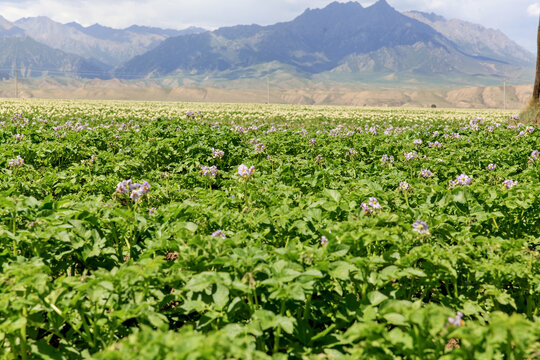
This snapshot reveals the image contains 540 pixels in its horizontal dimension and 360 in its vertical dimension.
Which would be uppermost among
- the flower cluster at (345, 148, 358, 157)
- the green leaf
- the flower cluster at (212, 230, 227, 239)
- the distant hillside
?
the distant hillside

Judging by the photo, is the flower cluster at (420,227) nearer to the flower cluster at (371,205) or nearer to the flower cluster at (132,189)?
the flower cluster at (371,205)

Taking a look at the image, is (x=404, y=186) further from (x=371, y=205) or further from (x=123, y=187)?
(x=123, y=187)

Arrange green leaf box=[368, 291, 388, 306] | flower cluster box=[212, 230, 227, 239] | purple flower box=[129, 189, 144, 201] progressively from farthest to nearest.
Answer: purple flower box=[129, 189, 144, 201], flower cluster box=[212, 230, 227, 239], green leaf box=[368, 291, 388, 306]

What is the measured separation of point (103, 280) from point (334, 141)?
8706mm

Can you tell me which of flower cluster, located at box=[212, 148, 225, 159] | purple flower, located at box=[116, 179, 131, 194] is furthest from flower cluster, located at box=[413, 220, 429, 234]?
flower cluster, located at box=[212, 148, 225, 159]

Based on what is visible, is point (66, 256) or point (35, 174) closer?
point (66, 256)

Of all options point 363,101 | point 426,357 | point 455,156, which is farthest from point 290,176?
point 363,101

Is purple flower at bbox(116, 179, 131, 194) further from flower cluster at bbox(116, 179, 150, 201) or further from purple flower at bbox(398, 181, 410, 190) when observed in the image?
purple flower at bbox(398, 181, 410, 190)

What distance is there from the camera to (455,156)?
8.09m

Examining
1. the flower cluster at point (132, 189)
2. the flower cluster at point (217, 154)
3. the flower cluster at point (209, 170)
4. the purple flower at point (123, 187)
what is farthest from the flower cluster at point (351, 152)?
the purple flower at point (123, 187)

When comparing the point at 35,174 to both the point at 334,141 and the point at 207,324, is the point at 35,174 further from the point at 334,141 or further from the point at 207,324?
the point at 334,141

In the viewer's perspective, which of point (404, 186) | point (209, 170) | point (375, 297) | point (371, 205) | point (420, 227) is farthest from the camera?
point (209, 170)

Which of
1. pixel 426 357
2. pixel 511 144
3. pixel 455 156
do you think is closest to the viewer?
pixel 426 357

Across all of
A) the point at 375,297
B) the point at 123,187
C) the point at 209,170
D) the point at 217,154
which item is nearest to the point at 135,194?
the point at 123,187
